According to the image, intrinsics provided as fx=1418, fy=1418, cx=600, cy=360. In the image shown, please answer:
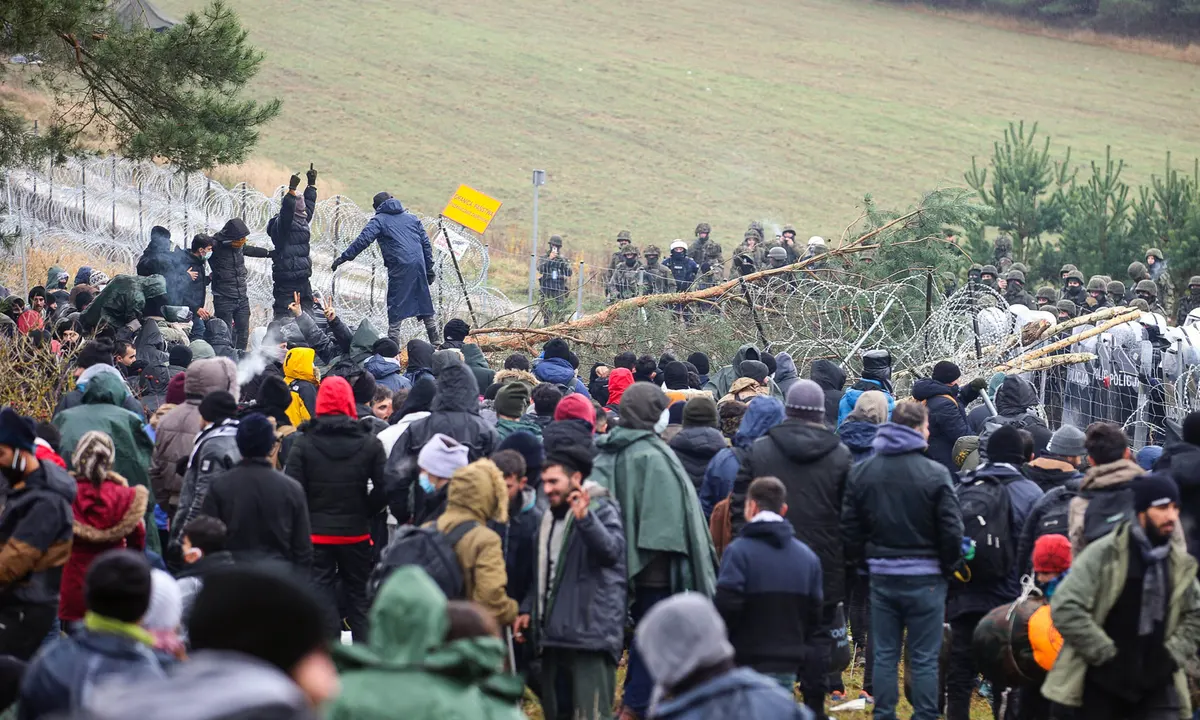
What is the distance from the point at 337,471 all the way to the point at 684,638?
368 centimetres

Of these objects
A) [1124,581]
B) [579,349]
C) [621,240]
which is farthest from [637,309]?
[1124,581]

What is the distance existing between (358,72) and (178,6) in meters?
6.39

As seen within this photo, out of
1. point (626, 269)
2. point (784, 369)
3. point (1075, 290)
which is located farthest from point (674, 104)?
point (784, 369)

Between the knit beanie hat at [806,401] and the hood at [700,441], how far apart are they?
709 mm

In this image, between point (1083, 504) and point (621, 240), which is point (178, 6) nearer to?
point (621, 240)

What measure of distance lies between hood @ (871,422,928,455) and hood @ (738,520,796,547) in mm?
1095

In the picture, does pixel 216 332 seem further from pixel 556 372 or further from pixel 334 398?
pixel 334 398

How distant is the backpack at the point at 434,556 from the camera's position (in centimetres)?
568

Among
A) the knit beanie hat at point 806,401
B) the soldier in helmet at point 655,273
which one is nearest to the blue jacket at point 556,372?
the knit beanie hat at point 806,401

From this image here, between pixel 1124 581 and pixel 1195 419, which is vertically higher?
pixel 1195 419

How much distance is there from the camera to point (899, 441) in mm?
6852

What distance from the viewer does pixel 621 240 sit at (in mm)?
23188

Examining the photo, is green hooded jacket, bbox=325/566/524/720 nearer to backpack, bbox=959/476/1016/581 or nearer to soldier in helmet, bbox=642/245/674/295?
backpack, bbox=959/476/1016/581

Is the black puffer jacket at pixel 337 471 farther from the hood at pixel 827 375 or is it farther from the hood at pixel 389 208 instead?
the hood at pixel 389 208
